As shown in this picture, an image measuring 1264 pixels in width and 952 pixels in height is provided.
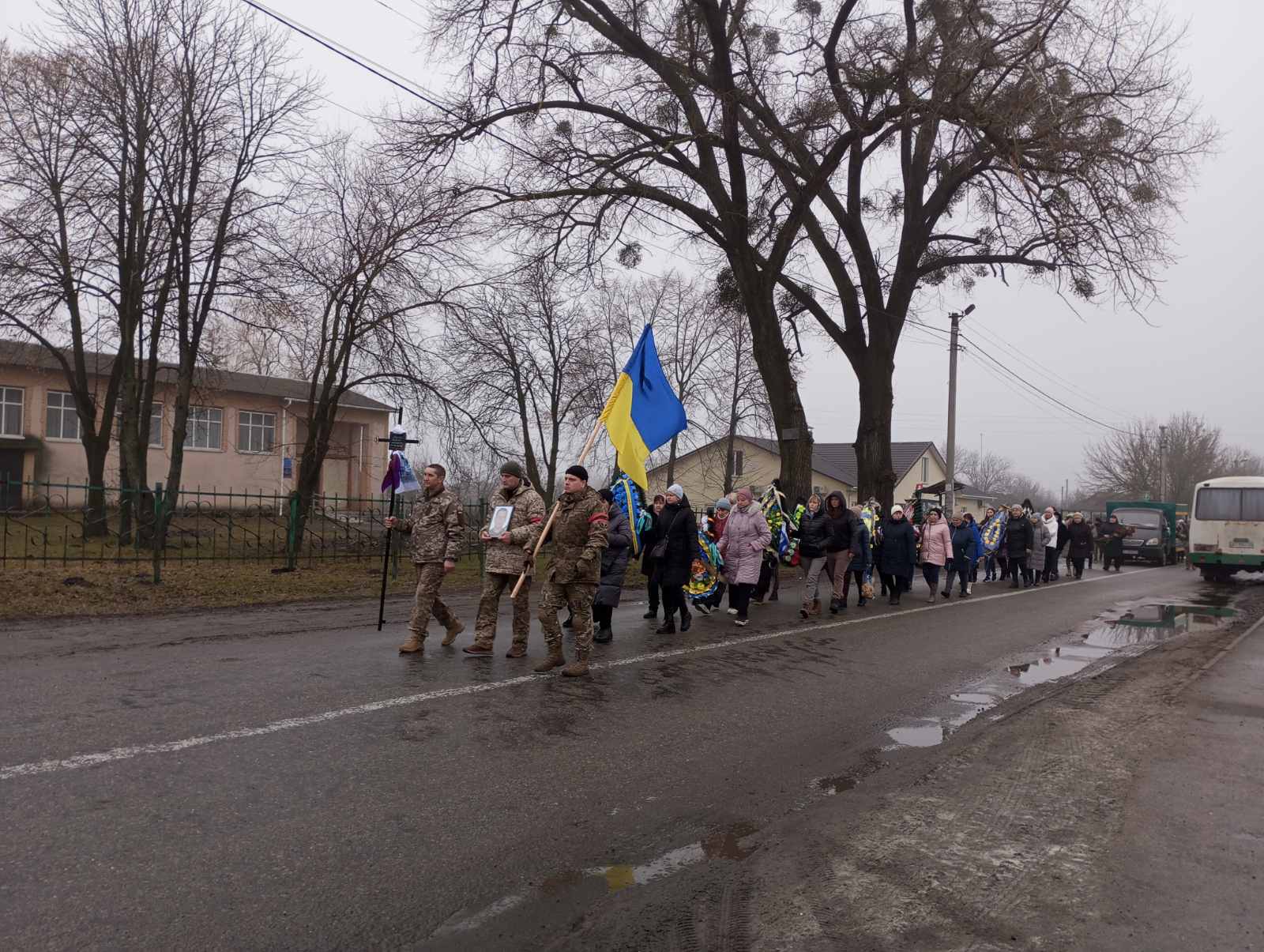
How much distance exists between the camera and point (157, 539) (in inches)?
540

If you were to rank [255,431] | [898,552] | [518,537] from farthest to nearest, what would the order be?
[255,431] → [898,552] → [518,537]

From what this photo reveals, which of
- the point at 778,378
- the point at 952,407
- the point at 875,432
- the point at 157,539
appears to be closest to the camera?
the point at 157,539

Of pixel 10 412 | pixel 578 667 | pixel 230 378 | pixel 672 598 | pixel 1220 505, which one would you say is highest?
pixel 230 378

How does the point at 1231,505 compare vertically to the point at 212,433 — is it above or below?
below

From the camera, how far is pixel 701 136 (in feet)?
59.5

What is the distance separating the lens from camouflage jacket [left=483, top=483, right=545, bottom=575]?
8.69 metres

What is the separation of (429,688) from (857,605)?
373 inches

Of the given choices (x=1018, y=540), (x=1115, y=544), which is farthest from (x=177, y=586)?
(x=1115, y=544)

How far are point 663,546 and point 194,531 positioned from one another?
27.7 feet

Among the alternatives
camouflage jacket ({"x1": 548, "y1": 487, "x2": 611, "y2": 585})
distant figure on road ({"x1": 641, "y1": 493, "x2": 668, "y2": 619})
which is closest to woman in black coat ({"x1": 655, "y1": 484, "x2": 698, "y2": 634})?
distant figure on road ({"x1": 641, "y1": 493, "x2": 668, "y2": 619})

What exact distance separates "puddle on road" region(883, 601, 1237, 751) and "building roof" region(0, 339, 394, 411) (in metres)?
20.5

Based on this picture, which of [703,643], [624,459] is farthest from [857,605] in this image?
[624,459]

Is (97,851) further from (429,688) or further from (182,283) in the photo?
(182,283)

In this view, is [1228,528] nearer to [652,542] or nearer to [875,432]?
[875,432]
